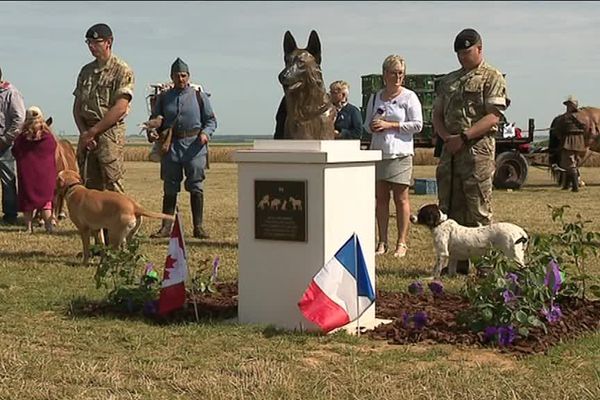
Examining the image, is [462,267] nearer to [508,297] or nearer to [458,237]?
[458,237]

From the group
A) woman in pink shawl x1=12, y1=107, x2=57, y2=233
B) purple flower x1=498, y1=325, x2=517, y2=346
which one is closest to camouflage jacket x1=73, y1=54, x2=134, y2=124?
woman in pink shawl x1=12, y1=107, x2=57, y2=233

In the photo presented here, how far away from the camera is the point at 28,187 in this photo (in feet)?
39.5

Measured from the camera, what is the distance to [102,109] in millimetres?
9477

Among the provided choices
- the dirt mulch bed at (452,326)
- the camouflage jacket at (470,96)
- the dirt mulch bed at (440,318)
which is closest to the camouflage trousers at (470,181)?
the camouflage jacket at (470,96)

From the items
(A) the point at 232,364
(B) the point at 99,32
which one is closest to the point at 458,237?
(A) the point at 232,364

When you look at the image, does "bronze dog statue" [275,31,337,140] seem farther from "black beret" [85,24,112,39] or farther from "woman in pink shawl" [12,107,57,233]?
"woman in pink shawl" [12,107,57,233]

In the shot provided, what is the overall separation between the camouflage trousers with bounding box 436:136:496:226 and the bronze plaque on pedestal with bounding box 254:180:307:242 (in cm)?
296

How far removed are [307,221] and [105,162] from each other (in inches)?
171

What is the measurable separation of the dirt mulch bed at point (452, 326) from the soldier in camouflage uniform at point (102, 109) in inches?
150

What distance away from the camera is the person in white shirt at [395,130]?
367 inches

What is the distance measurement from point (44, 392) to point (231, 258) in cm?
503

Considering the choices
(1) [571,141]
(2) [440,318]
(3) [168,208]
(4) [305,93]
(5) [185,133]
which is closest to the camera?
(2) [440,318]

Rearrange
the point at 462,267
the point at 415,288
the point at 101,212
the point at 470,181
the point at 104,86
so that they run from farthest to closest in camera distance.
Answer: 1. the point at 104,86
2. the point at 101,212
3. the point at 462,267
4. the point at 470,181
5. the point at 415,288

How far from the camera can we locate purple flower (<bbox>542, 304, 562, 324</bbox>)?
→ 5.76 meters
